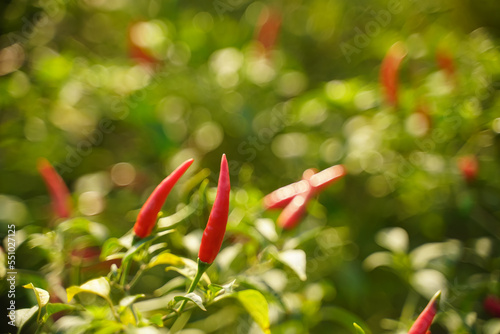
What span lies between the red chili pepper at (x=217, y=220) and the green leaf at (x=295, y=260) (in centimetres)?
15

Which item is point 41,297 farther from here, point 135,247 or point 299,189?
point 299,189

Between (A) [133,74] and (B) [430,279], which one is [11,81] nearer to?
(A) [133,74]

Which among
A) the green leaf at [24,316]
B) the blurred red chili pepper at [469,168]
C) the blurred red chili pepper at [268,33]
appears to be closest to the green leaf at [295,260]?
the green leaf at [24,316]

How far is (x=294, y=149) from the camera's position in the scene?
4.75ft

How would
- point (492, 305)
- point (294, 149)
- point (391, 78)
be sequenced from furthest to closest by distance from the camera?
point (294, 149) < point (391, 78) < point (492, 305)

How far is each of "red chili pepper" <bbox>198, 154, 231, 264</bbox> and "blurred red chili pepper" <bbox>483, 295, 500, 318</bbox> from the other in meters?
0.69

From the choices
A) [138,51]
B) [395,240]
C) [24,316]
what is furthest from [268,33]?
[24,316]

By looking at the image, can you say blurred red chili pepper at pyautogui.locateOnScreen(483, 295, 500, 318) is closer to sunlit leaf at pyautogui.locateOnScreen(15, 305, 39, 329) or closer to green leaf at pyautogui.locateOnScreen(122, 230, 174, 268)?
green leaf at pyautogui.locateOnScreen(122, 230, 174, 268)

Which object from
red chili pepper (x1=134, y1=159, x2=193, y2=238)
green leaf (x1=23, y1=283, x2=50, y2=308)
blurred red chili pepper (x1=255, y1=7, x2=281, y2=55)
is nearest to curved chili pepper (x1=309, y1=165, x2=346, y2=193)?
red chili pepper (x1=134, y1=159, x2=193, y2=238)

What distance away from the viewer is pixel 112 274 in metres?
0.85

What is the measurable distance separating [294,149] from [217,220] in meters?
0.74

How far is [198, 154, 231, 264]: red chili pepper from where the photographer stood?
74 cm

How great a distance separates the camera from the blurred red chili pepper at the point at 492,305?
3.45 feet

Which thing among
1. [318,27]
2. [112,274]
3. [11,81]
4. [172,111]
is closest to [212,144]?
[172,111]
